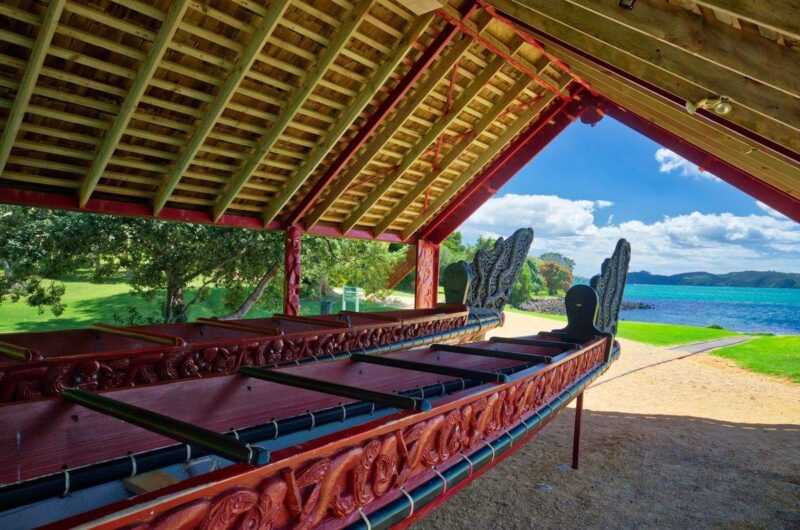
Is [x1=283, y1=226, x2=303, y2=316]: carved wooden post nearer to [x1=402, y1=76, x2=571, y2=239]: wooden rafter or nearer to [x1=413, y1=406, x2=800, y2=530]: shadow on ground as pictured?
[x1=402, y1=76, x2=571, y2=239]: wooden rafter

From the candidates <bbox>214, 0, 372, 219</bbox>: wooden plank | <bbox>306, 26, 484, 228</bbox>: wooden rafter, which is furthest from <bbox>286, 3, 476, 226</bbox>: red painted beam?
<bbox>214, 0, 372, 219</bbox>: wooden plank

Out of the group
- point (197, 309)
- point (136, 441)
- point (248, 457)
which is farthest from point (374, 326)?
point (197, 309)

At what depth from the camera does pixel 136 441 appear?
1.60 meters

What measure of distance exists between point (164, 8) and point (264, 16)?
31.5 inches

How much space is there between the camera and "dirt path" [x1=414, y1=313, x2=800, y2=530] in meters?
3.38

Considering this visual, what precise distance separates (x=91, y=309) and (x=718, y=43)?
14433 mm

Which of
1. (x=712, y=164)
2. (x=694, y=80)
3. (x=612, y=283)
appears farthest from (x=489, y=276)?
(x=712, y=164)

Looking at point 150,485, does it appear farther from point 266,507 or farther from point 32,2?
point 32,2

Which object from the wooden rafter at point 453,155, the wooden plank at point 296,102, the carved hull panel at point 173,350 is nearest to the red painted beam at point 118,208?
the wooden plank at point 296,102

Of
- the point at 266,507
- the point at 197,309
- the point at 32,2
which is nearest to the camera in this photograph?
the point at 266,507

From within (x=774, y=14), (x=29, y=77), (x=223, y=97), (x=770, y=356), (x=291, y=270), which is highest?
(x=223, y=97)

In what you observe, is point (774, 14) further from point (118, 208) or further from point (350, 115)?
point (118, 208)

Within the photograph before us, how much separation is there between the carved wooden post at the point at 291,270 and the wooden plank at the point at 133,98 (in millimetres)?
2668

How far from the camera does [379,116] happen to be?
6.22 metres
